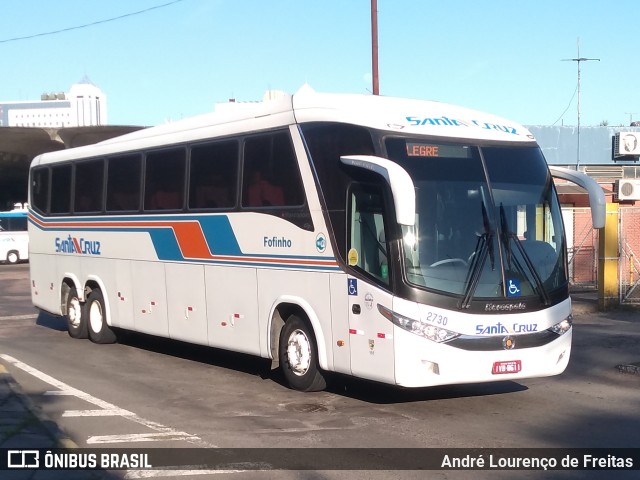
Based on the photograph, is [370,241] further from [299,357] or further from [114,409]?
[114,409]

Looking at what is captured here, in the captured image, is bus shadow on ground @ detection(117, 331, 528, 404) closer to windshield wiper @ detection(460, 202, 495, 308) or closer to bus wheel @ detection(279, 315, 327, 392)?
bus wheel @ detection(279, 315, 327, 392)

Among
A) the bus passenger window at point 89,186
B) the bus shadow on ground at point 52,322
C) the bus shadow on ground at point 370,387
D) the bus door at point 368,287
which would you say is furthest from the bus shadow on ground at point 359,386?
the bus shadow on ground at point 52,322

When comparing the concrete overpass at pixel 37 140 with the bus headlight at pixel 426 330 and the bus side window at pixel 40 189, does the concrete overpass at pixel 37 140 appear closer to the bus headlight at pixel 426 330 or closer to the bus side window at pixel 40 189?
the bus side window at pixel 40 189

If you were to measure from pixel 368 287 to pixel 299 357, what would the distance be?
190cm

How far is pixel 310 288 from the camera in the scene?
11.2 meters

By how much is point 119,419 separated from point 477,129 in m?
5.33

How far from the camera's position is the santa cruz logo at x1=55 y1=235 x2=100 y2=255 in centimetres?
1684

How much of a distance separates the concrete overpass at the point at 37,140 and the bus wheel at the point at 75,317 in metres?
11.8

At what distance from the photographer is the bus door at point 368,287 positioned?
9.91 metres

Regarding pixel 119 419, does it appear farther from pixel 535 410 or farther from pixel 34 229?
pixel 34 229

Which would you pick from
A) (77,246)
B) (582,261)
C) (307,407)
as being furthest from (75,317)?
(582,261)

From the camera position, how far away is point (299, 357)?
11539 mm

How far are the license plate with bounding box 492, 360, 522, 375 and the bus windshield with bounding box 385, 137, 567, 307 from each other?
2.45 ft

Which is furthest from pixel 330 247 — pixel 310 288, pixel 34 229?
pixel 34 229
